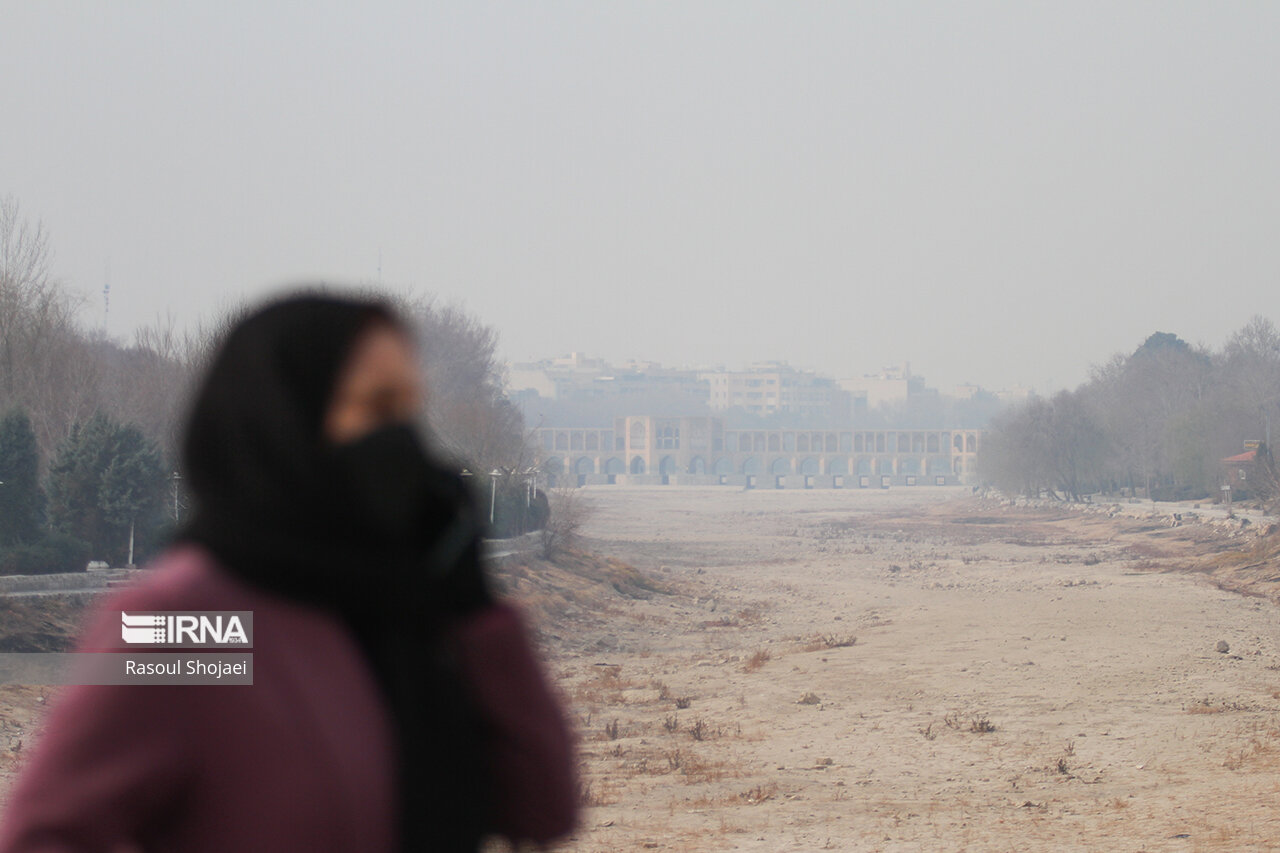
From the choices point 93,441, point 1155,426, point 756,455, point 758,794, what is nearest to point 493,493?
point 93,441

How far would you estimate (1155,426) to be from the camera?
227ft

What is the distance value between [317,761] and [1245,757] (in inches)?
458

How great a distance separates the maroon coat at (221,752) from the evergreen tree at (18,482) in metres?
19.7

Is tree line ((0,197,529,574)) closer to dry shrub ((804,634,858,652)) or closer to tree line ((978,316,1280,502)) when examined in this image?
dry shrub ((804,634,858,652))

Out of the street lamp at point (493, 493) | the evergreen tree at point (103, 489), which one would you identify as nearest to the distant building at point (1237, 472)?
the street lamp at point (493, 493)

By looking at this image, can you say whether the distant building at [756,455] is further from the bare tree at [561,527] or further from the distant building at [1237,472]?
the bare tree at [561,527]

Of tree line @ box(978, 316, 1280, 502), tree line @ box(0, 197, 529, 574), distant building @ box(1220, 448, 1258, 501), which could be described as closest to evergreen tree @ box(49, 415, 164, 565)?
tree line @ box(0, 197, 529, 574)

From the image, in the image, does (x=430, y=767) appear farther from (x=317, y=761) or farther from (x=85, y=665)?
(x=85, y=665)

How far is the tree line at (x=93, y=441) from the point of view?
64.5 feet

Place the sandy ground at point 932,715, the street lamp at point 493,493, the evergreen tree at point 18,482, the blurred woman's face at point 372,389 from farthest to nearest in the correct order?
the street lamp at point 493,493
the evergreen tree at point 18,482
the sandy ground at point 932,715
the blurred woman's face at point 372,389

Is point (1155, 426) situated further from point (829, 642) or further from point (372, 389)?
point (372, 389)

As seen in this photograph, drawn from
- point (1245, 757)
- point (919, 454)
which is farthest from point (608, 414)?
point (1245, 757)

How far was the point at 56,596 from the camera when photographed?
58.4 feet

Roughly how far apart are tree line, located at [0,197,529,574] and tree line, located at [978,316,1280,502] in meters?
35.1
